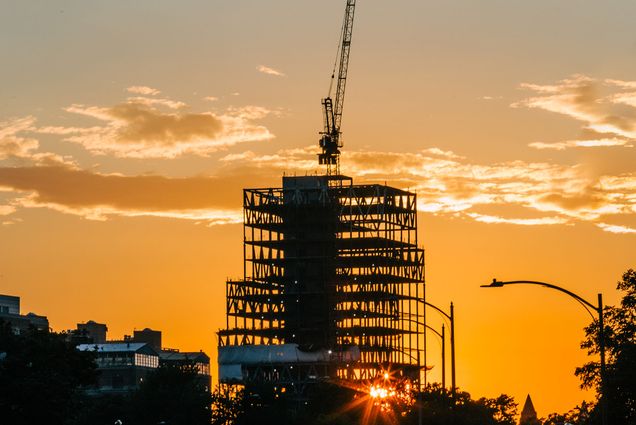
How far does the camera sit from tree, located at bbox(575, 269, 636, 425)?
151375 mm

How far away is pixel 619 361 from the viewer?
502 ft

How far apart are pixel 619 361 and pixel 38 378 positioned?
5702cm

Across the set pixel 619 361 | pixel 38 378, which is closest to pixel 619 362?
pixel 619 361

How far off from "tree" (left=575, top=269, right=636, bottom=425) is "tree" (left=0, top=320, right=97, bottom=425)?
5051cm

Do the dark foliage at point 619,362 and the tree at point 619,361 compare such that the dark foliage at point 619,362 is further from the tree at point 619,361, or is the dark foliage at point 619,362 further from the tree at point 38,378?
the tree at point 38,378

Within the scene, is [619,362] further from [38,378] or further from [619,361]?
[38,378]

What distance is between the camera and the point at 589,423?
157 meters

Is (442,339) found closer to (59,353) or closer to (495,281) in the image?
(495,281)

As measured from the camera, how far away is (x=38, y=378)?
595 feet

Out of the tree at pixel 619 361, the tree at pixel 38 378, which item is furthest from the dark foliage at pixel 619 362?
the tree at pixel 38 378

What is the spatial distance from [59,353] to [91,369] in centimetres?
546

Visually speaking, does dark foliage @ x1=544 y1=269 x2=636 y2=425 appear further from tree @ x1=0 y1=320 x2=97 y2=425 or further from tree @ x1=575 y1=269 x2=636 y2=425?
tree @ x1=0 y1=320 x2=97 y2=425

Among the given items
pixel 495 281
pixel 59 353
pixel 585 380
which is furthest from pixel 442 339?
pixel 59 353

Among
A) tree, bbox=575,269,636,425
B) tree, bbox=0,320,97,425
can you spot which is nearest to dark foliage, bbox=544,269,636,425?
tree, bbox=575,269,636,425
